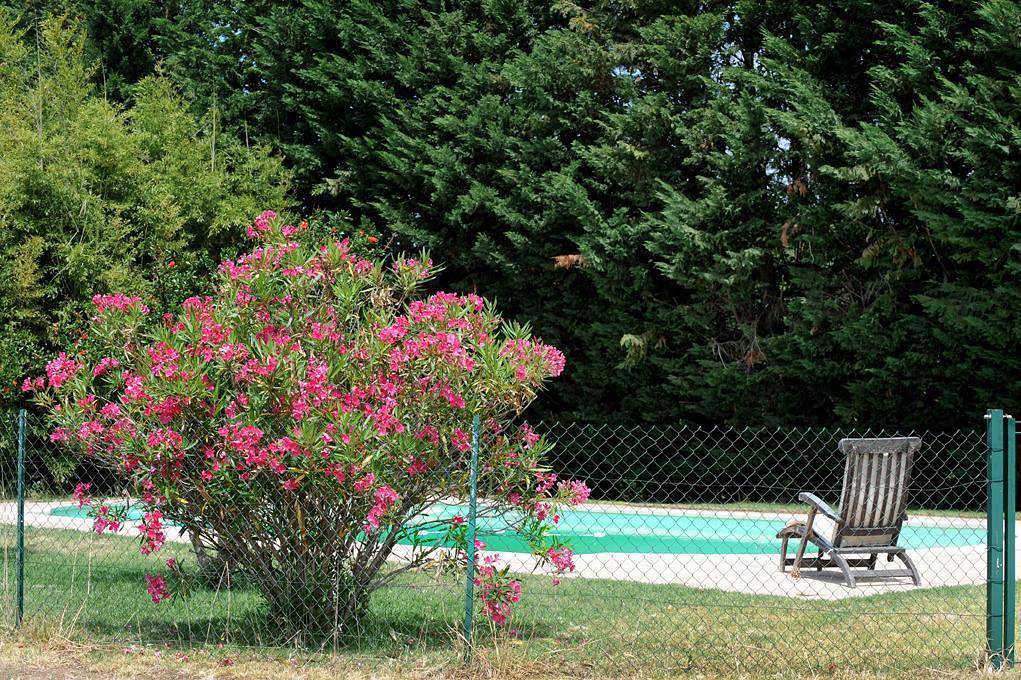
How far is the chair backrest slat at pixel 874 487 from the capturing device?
25.2ft

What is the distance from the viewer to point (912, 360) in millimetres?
12984

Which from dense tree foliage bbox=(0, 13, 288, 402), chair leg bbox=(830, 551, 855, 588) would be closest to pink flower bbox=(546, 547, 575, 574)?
chair leg bbox=(830, 551, 855, 588)

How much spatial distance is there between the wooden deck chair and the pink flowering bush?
9.64ft

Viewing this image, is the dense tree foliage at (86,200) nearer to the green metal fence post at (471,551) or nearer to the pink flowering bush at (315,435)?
the pink flowering bush at (315,435)

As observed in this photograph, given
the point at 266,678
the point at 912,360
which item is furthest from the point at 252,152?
the point at 266,678

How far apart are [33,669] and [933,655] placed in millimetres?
4516

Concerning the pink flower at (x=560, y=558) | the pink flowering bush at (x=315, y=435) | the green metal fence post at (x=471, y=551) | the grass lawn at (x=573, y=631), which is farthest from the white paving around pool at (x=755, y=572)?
the green metal fence post at (x=471, y=551)

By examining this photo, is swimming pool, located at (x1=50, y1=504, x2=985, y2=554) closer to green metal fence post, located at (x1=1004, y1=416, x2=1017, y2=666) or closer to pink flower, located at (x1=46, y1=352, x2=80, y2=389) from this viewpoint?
pink flower, located at (x1=46, y1=352, x2=80, y2=389)

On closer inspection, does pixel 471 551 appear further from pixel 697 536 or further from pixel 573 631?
pixel 697 536

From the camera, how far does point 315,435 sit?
5152 mm

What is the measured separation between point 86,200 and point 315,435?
11.5m

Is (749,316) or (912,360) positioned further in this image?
(749,316)

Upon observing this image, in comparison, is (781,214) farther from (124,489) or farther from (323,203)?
(124,489)

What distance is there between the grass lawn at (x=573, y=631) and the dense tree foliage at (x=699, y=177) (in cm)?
615
